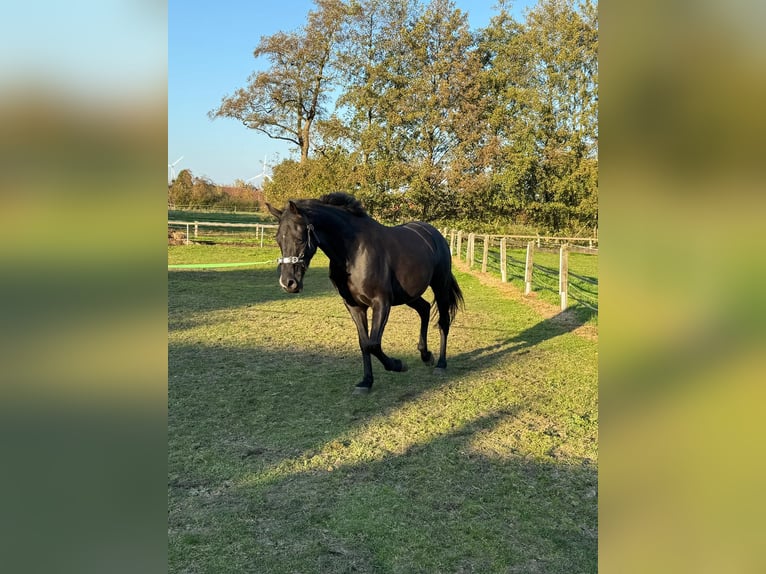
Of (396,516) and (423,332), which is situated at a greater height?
(423,332)

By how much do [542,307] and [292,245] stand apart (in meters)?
6.65

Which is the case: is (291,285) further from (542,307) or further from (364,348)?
(542,307)

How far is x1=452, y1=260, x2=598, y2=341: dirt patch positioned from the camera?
25.0 feet

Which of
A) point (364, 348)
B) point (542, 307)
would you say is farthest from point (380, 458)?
point (542, 307)

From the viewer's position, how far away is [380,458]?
3469 mm

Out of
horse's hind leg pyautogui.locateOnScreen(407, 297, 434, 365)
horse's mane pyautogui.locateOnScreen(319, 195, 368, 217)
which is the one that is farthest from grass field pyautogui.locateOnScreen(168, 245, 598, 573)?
horse's mane pyautogui.locateOnScreen(319, 195, 368, 217)

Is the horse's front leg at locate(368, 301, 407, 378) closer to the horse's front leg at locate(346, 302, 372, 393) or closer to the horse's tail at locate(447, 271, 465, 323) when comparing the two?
the horse's front leg at locate(346, 302, 372, 393)

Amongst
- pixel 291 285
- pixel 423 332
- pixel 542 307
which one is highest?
pixel 291 285

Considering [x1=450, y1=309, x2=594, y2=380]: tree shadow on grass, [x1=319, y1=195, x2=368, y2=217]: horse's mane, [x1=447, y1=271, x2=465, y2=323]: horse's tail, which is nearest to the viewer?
[x1=319, y1=195, x2=368, y2=217]: horse's mane

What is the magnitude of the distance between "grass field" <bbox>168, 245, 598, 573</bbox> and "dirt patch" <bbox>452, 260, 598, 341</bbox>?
0.72 metres
